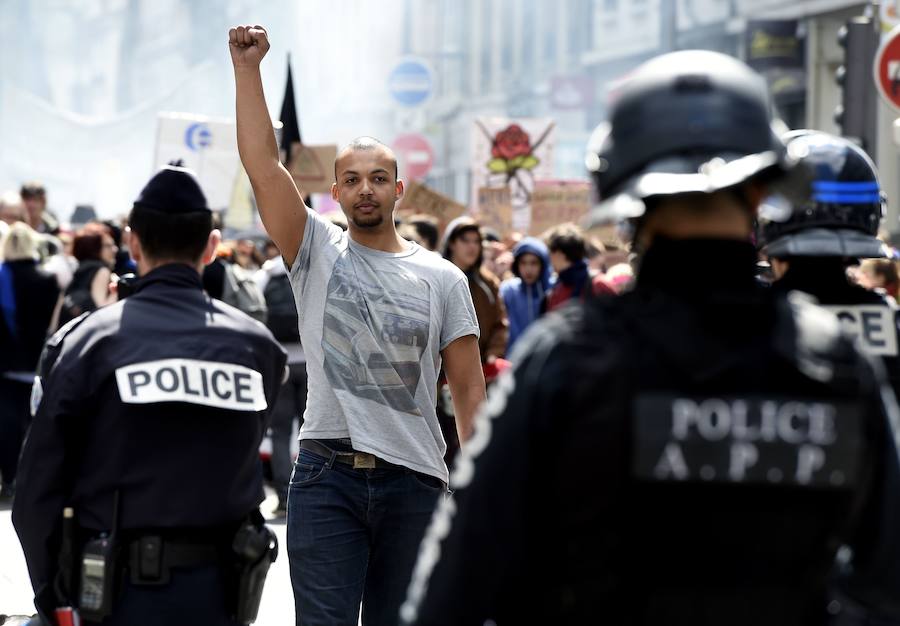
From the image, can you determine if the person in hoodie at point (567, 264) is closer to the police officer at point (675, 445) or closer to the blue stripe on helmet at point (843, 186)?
the blue stripe on helmet at point (843, 186)

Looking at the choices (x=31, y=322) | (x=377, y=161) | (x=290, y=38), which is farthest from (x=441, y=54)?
(x=377, y=161)

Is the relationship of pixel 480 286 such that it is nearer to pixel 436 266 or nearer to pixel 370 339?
pixel 436 266

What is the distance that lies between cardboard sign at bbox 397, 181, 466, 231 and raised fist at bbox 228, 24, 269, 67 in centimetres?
990

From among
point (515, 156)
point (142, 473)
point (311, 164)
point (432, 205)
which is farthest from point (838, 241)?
point (515, 156)

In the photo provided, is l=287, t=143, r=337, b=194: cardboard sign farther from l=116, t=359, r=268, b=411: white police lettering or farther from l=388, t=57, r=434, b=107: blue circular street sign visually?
l=388, t=57, r=434, b=107: blue circular street sign

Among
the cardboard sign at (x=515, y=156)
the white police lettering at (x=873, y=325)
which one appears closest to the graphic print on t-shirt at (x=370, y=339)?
the white police lettering at (x=873, y=325)

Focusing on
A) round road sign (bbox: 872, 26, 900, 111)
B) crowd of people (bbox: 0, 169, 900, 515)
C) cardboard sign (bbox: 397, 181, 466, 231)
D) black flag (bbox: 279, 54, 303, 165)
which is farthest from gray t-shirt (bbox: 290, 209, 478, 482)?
black flag (bbox: 279, 54, 303, 165)

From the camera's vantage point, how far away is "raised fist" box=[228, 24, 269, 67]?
410 centimetres

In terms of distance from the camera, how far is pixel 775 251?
3.53m

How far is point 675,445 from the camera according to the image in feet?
6.17

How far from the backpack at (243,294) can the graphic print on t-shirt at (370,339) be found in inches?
206

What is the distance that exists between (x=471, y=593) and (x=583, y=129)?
41.5m

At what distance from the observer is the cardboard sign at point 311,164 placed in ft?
45.2

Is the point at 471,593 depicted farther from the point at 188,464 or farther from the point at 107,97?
the point at 107,97
